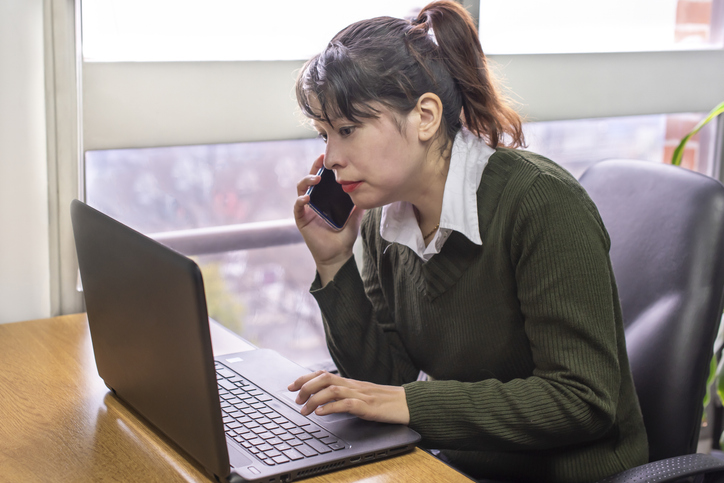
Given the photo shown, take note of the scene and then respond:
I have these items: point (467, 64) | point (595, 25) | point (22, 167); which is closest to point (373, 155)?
point (467, 64)

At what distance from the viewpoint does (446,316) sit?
112cm

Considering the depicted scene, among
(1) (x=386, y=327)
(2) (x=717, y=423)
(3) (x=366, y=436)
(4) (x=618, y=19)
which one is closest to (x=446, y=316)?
(1) (x=386, y=327)

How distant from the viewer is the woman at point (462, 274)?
0.93 meters

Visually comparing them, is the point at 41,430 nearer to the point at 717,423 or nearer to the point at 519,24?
the point at 519,24

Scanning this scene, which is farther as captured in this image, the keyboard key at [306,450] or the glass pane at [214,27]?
the glass pane at [214,27]

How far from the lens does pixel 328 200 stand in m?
1.25

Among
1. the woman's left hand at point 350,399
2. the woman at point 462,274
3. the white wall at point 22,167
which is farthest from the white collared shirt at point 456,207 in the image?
the white wall at point 22,167

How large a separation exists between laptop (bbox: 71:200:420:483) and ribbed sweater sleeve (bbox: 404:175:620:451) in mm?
89

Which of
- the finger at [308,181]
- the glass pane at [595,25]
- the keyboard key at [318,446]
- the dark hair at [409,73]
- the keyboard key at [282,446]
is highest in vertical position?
the glass pane at [595,25]

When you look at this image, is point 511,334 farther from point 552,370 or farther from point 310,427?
point 310,427

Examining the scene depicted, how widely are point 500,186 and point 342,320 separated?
37 cm

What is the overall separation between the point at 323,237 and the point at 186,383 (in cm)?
54

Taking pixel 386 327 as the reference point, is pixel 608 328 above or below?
A: above

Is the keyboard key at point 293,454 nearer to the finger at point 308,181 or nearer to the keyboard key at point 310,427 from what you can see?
the keyboard key at point 310,427
